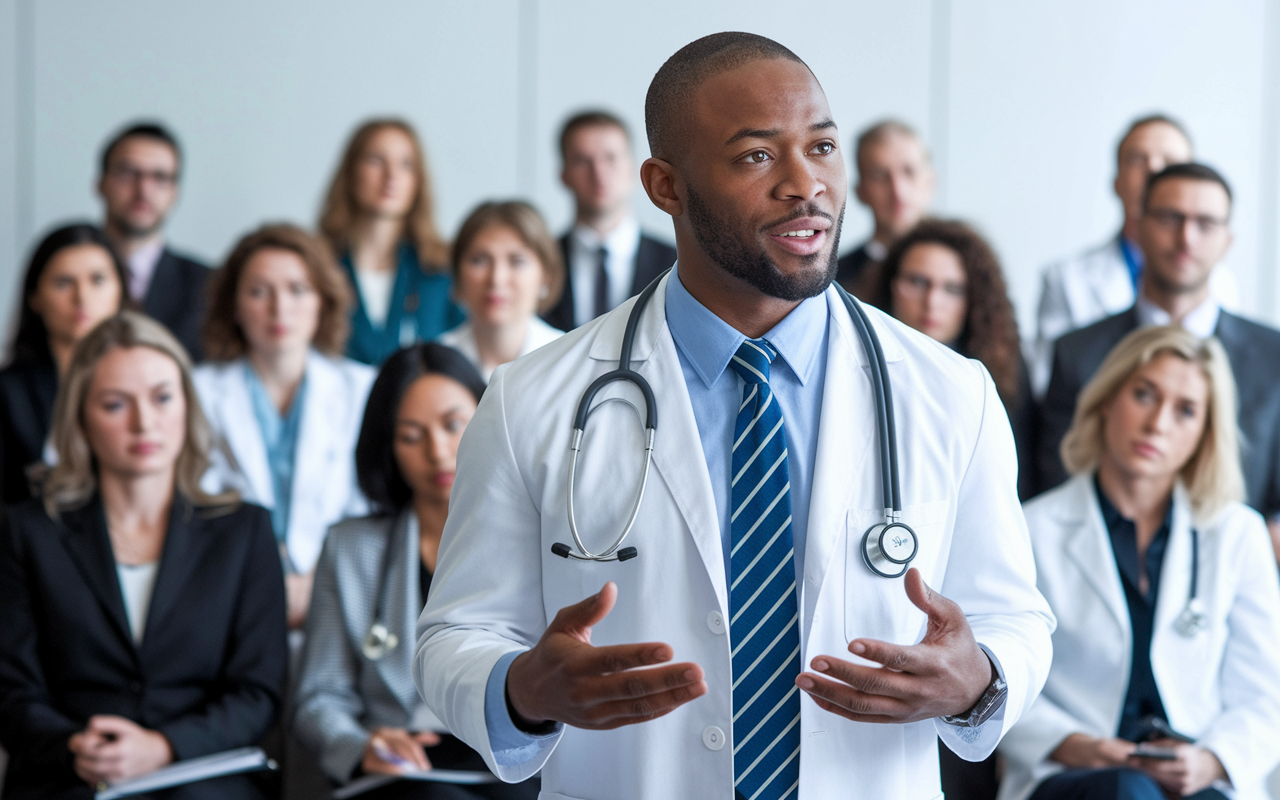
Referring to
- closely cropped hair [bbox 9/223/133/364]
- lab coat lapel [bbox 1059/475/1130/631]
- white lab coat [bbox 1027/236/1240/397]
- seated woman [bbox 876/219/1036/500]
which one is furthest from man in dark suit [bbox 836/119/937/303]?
closely cropped hair [bbox 9/223/133/364]

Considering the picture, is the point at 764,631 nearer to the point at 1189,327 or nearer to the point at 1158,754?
the point at 1158,754

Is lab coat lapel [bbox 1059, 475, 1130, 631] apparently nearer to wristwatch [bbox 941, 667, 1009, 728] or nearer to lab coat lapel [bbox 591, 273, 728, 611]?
wristwatch [bbox 941, 667, 1009, 728]

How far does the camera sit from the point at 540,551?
51.4 inches

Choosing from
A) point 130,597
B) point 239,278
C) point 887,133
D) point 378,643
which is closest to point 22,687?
point 130,597

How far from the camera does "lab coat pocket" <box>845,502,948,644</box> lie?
1.25 meters

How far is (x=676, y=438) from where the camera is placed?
4.23 feet

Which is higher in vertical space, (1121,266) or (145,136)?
(145,136)

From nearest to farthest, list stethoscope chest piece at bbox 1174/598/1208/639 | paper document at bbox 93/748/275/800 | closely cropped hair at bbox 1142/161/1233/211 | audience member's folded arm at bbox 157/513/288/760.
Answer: paper document at bbox 93/748/275/800 → audience member's folded arm at bbox 157/513/288/760 → stethoscope chest piece at bbox 1174/598/1208/639 → closely cropped hair at bbox 1142/161/1233/211

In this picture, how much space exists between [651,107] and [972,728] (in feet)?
2.52

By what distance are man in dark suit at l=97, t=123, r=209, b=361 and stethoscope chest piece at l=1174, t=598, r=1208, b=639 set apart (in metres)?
3.19

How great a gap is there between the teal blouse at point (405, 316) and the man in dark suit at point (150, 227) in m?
0.55

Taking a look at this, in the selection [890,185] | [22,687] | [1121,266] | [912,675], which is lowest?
[22,687]

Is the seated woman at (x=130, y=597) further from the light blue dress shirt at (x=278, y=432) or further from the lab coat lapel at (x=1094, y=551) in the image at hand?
the lab coat lapel at (x=1094, y=551)

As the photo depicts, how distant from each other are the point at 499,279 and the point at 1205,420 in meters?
1.92
